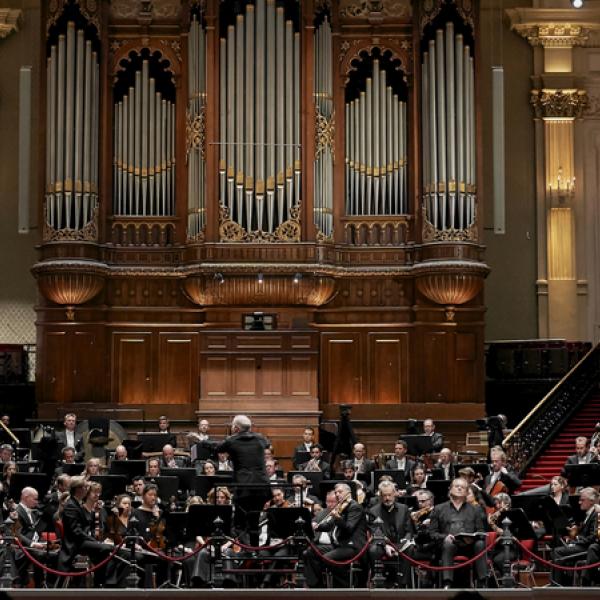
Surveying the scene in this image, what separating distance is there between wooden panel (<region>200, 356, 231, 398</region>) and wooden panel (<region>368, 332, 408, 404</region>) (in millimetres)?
2526

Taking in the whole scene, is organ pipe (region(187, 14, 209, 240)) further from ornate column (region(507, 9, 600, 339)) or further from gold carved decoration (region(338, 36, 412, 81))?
ornate column (region(507, 9, 600, 339))

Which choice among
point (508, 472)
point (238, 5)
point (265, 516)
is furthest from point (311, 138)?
point (265, 516)

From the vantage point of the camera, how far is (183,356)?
930 inches

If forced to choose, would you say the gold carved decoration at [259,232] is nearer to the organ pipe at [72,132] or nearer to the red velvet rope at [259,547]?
the organ pipe at [72,132]

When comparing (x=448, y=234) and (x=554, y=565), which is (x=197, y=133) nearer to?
(x=448, y=234)

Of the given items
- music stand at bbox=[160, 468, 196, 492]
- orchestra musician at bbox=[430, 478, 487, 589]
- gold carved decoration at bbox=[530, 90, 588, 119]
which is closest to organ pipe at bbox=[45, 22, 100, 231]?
music stand at bbox=[160, 468, 196, 492]

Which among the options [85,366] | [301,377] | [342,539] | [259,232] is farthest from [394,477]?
[85,366]

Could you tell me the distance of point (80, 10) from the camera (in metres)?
23.8

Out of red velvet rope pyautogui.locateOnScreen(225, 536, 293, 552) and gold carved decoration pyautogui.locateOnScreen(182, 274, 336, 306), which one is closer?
red velvet rope pyautogui.locateOnScreen(225, 536, 293, 552)

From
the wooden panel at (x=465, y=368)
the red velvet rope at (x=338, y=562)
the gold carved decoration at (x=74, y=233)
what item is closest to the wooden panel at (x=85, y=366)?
the gold carved decoration at (x=74, y=233)

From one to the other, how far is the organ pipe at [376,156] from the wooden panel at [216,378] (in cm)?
344

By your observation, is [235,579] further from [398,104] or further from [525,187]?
[525,187]

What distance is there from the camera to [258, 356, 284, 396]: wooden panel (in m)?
22.7

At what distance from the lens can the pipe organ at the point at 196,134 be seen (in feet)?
76.2
